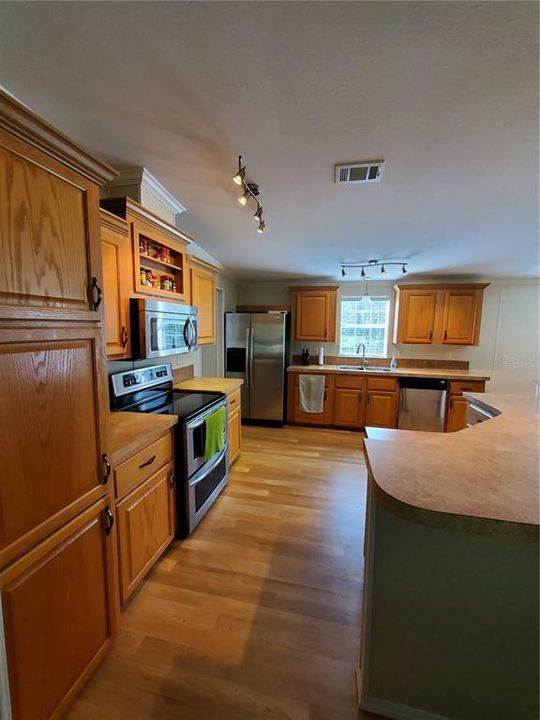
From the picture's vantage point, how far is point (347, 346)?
5.05 m

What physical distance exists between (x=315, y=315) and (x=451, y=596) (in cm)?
406

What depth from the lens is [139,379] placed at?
7.57 ft

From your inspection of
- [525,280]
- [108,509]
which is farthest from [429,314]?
[108,509]

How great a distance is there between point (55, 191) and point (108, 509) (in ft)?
4.11

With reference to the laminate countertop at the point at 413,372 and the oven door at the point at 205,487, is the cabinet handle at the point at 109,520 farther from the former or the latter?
the laminate countertop at the point at 413,372

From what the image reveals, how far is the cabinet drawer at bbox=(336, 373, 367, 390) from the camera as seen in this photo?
172 inches

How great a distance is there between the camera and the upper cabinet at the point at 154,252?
6.25 feet

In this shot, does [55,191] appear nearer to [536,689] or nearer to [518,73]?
[518,73]

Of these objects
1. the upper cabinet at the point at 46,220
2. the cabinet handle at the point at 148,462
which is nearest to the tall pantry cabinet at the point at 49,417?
the upper cabinet at the point at 46,220

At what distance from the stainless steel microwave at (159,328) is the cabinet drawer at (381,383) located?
278 cm

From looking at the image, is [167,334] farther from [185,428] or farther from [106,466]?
[106,466]

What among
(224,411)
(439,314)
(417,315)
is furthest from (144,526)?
(439,314)

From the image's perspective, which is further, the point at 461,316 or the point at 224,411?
the point at 461,316

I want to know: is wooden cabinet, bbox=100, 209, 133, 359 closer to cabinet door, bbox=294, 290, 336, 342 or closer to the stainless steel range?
the stainless steel range
